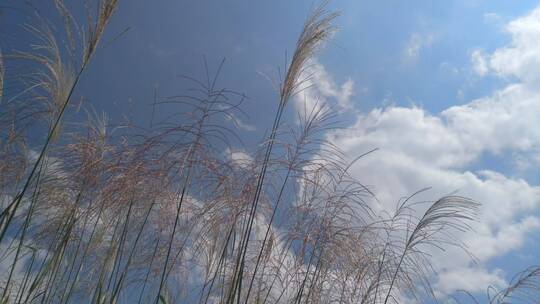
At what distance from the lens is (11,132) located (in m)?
4.00

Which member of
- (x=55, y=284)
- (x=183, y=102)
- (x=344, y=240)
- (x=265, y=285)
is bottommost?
(x=55, y=284)

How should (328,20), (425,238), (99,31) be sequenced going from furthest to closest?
(425,238) < (328,20) < (99,31)

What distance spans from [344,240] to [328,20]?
71.2 inches

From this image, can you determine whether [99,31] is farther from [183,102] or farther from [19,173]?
[19,173]

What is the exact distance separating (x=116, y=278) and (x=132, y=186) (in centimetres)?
80

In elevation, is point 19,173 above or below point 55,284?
above

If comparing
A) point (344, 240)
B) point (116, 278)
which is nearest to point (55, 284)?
point (116, 278)

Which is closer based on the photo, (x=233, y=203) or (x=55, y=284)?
(x=233, y=203)

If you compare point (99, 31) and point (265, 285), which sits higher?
point (99, 31)

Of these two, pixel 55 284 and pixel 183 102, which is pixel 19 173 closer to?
pixel 55 284

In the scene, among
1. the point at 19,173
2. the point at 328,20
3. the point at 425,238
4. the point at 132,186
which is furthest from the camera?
the point at 19,173

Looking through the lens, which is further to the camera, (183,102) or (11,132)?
(11,132)

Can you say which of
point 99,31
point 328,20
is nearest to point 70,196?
point 99,31

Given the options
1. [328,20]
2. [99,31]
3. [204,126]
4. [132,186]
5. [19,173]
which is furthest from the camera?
[19,173]
